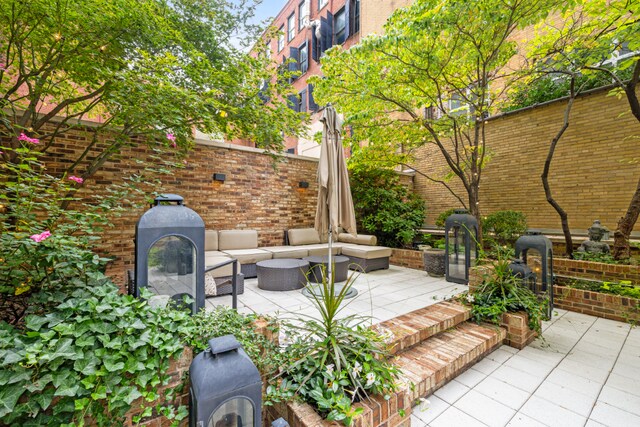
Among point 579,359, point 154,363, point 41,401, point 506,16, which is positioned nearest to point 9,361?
point 41,401

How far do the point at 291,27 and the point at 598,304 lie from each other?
17983 mm

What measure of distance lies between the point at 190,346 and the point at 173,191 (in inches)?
168

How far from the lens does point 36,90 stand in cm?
295

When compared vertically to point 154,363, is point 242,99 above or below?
above

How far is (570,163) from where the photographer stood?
602 cm

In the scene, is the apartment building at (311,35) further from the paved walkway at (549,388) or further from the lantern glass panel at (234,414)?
the lantern glass panel at (234,414)

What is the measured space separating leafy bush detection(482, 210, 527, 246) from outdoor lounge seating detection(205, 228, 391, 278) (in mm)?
2633

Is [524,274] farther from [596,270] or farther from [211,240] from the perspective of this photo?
[211,240]

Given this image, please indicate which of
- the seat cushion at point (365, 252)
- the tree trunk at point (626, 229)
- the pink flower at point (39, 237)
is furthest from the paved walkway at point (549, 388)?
the seat cushion at point (365, 252)

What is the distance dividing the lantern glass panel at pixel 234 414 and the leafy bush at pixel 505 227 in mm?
6106

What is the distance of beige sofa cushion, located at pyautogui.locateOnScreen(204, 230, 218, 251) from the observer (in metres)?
5.14

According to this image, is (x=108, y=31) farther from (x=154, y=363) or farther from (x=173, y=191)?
(x=154, y=363)

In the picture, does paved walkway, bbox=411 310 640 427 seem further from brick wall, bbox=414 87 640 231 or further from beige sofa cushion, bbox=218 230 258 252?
beige sofa cushion, bbox=218 230 258 252

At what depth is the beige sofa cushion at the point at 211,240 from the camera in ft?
16.9
